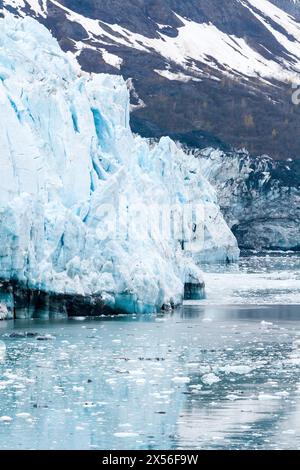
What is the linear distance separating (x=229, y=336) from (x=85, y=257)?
4.83 metres

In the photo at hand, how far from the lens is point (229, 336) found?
23.9m

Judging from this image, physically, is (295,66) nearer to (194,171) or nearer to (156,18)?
(156,18)

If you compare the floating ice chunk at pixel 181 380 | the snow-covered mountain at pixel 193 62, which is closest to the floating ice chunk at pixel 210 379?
the floating ice chunk at pixel 181 380

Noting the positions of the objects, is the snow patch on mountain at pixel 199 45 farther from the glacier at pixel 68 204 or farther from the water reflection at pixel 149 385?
the water reflection at pixel 149 385

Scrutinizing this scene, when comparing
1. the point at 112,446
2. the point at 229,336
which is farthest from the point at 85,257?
the point at 112,446

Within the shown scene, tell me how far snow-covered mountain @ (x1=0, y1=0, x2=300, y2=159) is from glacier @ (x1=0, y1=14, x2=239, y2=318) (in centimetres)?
6314

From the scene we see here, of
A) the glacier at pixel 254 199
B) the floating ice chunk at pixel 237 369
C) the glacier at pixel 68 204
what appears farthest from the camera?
the glacier at pixel 254 199

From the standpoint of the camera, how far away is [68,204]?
97.0 feet

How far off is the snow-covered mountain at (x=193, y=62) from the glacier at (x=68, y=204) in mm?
63144

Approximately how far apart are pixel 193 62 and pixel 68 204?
92.3 metres

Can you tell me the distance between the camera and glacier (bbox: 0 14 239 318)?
2600cm

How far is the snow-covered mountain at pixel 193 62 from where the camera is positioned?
107 meters

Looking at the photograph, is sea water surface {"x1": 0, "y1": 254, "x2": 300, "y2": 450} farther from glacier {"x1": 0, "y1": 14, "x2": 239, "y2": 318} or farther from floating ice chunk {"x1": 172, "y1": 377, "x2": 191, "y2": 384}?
glacier {"x1": 0, "y1": 14, "x2": 239, "y2": 318}

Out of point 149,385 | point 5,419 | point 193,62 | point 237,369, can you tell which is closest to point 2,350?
point 149,385
